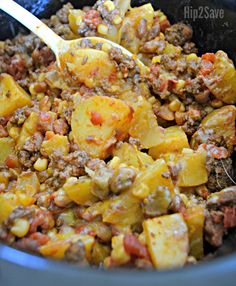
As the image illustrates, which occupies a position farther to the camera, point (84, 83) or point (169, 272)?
point (84, 83)

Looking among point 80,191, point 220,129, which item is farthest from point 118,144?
point 220,129

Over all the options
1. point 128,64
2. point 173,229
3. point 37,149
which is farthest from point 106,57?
point 173,229

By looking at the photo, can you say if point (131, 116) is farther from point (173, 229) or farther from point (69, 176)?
point (173, 229)

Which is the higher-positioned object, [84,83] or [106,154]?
[84,83]

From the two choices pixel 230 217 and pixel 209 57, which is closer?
pixel 230 217

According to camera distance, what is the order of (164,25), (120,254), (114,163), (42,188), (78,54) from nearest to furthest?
(120,254), (114,163), (42,188), (78,54), (164,25)

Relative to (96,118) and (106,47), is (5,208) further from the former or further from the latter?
(106,47)

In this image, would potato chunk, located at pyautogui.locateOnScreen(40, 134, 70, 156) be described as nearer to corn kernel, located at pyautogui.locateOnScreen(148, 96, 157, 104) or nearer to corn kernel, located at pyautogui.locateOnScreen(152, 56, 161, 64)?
corn kernel, located at pyautogui.locateOnScreen(148, 96, 157, 104)
